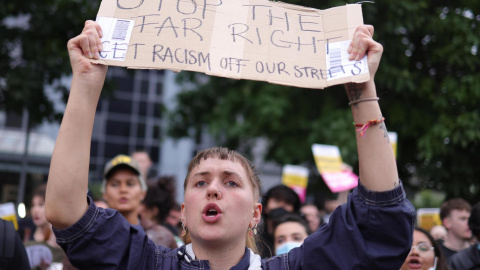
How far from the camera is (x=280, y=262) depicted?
2.25 meters

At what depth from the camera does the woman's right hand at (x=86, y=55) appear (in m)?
2.20

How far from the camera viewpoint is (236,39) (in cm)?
237

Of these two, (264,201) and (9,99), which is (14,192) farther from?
(264,201)

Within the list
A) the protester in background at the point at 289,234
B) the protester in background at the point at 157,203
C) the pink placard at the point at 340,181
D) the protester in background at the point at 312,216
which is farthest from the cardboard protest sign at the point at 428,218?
the protester in background at the point at 289,234

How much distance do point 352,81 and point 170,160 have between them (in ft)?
79.9

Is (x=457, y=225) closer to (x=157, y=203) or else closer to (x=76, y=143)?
(x=157, y=203)

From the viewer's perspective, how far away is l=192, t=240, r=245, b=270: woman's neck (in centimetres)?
225

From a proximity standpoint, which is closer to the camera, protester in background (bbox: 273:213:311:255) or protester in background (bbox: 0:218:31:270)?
protester in background (bbox: 0:218:31:270)

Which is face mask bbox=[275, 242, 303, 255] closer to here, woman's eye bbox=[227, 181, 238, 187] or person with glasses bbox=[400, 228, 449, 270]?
person with glasses bbox=[400, 228, 449, 270]

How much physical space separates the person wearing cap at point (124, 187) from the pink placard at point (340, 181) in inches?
154

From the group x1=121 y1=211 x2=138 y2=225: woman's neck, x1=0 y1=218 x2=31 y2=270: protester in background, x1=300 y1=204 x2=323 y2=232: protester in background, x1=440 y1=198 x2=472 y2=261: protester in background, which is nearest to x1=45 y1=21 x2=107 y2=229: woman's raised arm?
x1=0 y1=218 x2=31 y2=270: protester in background

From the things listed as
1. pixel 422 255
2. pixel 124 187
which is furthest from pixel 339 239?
pixel 124 187

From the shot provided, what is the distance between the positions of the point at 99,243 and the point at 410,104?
9.66 m

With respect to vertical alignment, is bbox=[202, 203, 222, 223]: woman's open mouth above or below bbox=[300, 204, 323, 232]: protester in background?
above
